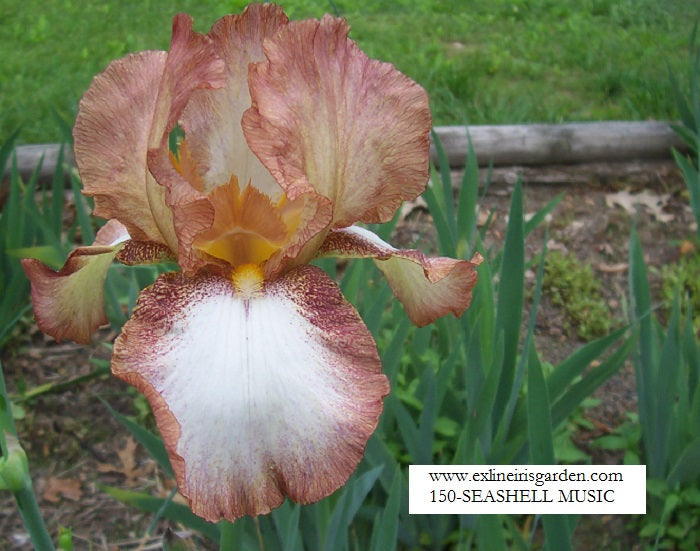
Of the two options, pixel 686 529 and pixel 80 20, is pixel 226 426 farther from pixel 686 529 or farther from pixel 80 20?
pixel 80 20

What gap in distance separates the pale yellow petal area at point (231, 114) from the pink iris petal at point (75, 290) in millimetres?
141

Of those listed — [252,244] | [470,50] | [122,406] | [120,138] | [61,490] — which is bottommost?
[61,490]

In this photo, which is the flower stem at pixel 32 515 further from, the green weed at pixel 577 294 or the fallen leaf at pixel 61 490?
the green weed at pixel 577 294

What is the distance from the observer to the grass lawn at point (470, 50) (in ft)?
11.3

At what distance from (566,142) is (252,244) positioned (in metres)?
2.39

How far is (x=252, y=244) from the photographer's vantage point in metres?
0.89

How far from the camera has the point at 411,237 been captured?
2672 mm

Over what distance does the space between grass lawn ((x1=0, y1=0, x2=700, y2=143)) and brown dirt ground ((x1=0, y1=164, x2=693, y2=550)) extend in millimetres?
738

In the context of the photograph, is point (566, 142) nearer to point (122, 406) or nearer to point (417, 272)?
point (122, 406)

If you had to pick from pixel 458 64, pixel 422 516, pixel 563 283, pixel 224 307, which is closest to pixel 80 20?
pixel 458 64

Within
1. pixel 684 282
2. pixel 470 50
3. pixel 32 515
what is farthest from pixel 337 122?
pixel 470 50

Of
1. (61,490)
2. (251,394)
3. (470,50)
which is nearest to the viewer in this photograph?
(251,394)

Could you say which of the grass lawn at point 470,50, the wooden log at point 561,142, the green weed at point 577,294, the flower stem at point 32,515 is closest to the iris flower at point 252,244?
the flower stem at point 32,515

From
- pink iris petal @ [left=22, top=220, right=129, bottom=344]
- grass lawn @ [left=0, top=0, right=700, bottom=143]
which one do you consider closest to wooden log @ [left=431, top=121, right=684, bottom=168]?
grass lawn @ [left=0, top=0, right=700, bottom=143]
